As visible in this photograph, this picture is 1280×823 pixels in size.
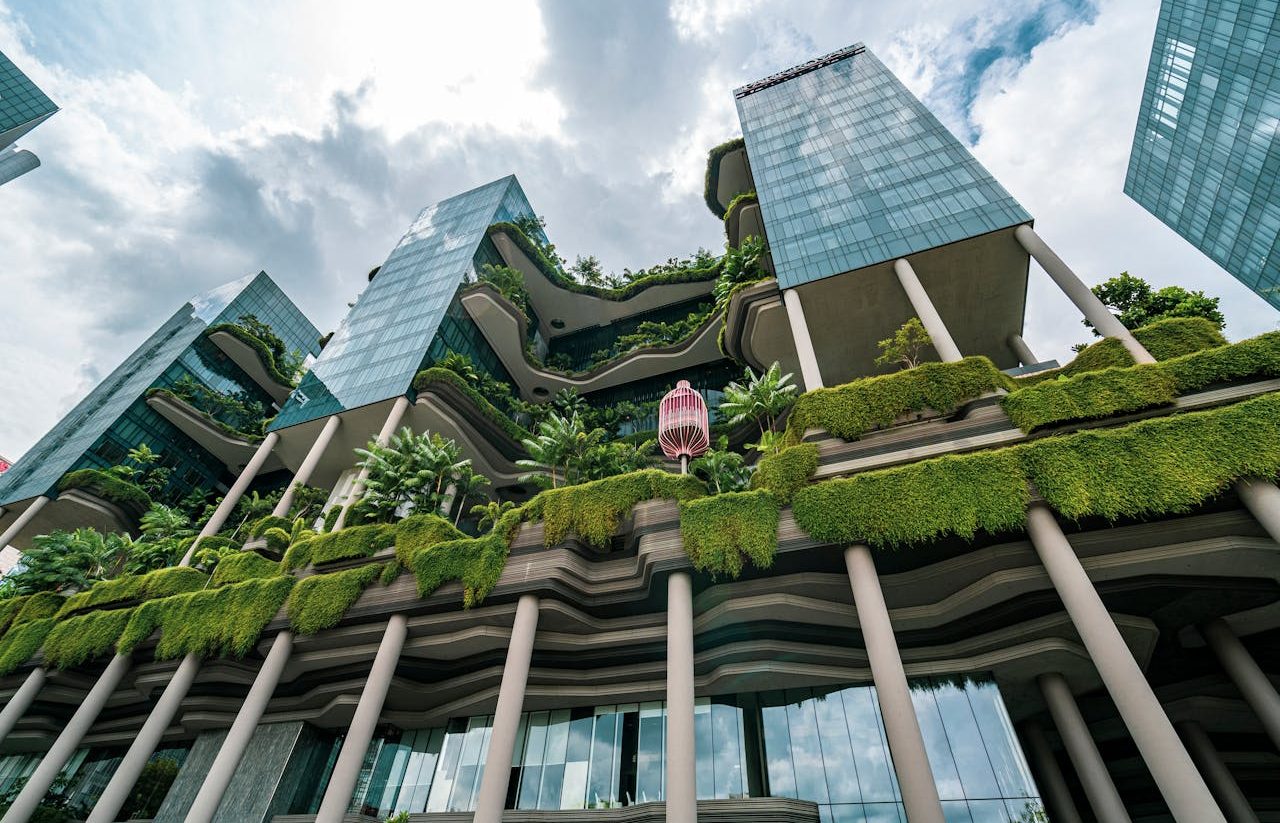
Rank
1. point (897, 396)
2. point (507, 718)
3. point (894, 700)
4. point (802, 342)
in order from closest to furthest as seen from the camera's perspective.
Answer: point (894, 700)
point (507, 718)
point (897, 396)
point (802, 342)

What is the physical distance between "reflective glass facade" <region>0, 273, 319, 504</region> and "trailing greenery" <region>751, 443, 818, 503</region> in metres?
47.6

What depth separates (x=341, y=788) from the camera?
14.5 m

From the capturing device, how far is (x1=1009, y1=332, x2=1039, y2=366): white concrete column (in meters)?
26.6

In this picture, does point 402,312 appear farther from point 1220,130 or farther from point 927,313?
point 1220,130

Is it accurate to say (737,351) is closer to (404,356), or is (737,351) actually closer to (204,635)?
(404,356)

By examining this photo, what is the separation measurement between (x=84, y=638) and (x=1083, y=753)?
114 ft

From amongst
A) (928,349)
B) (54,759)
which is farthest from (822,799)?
(54,759)

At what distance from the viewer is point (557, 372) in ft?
145

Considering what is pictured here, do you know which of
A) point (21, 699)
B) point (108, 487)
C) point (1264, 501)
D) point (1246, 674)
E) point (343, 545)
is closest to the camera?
point (1264, 501)

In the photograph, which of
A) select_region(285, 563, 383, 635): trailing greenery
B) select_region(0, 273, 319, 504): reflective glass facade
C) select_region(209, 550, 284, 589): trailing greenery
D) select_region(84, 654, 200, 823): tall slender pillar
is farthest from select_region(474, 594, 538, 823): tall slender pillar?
select_region(0, 273, 319, 504): reflective glass facade

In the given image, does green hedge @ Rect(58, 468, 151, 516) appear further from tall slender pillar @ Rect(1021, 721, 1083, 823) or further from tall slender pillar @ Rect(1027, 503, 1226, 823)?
tall slender pillar @ Rect(1021, 721, 1083, 823)

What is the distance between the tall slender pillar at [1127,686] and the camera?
29.7 ft

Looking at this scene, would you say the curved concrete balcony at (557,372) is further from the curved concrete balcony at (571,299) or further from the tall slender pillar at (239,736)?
the tall slender pillar at (239,736)

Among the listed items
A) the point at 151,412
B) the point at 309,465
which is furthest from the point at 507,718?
the point at 151,412
